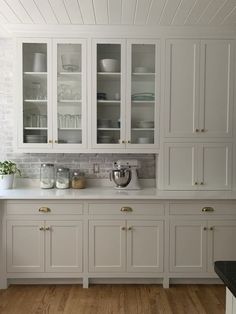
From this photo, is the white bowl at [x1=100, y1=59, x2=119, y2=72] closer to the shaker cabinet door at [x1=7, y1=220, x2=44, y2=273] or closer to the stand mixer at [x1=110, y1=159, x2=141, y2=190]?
the stand mixer at [x1=110, y1=159, x2=141, y2=190]

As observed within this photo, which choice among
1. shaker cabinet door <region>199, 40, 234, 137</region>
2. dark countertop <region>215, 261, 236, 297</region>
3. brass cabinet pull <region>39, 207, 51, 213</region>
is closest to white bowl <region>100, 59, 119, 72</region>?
shaker cabinet door <region>199, 40, 234, 137</region>

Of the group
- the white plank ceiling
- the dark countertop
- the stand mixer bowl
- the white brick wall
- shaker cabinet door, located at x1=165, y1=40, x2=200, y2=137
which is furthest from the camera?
the white brick wall

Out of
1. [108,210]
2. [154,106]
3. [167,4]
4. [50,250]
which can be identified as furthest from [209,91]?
[50,250]

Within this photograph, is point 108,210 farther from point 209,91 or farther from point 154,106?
point 209,91

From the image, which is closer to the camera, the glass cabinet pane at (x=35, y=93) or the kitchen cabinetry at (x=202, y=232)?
the kitchen cabinetry at (x=202, y=232)

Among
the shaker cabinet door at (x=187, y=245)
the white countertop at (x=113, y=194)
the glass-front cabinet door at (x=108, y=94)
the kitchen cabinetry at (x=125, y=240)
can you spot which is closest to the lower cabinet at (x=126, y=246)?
the kitchen cabinetry at (x=125, y=240)

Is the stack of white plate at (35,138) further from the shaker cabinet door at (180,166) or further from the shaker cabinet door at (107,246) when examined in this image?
the shaker cabinet door at (180,166)

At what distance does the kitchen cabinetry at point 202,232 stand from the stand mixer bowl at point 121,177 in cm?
56

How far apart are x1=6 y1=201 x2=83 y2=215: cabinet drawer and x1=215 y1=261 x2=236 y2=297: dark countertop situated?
6.20 ft

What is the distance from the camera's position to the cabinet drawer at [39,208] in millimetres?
3062

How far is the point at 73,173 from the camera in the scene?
140 inches

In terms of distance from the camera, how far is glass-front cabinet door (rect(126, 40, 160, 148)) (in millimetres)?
3277

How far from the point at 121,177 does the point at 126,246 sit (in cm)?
68

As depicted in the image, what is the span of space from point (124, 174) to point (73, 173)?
0.55 m
